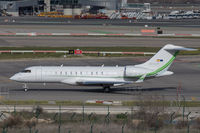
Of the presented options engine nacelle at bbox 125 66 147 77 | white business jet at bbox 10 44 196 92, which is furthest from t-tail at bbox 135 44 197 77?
engine nacelle at bbox 125 66 147 77

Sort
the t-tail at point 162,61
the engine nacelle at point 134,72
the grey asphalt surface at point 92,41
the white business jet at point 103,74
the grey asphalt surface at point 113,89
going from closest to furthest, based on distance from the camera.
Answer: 1. the grey asphalt surface at point 113,89
2. the engine nacelle at point 134,72
3. the white business jet at point 103,74
4. the t-tail at point 162,61
5. the grey asphalt surface at point 92,41

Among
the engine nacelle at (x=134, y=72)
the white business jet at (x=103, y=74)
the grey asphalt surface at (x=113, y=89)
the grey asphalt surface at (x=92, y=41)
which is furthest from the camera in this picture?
the grey asphalt surface at (x=92, y=41)

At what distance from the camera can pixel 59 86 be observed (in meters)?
53.2

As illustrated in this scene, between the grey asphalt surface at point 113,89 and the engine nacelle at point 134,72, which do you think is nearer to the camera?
the grey asphalt surface at point 113,89

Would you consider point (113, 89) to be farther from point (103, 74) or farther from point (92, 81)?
point (92, 81)

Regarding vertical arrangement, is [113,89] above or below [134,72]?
below

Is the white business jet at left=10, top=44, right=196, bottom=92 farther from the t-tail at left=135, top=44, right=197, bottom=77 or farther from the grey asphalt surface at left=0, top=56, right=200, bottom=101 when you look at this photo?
the grey asphalt surface at left=0, top=56, right=200, bottom=101

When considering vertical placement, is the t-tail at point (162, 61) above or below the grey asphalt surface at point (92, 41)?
above

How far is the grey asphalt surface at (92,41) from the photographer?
89812 mm

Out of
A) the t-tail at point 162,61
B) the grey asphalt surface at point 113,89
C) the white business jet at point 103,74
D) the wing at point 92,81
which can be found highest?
the t-tail at point 162,61

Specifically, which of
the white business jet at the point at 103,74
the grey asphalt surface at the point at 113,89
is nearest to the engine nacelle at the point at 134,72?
the white business jet at the point at 103,74

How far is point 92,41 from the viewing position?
94938mm

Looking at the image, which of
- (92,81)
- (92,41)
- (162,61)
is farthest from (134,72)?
(92,41)

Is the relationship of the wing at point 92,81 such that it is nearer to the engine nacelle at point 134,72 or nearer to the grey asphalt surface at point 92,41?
the engine nacelle at point 134,72
